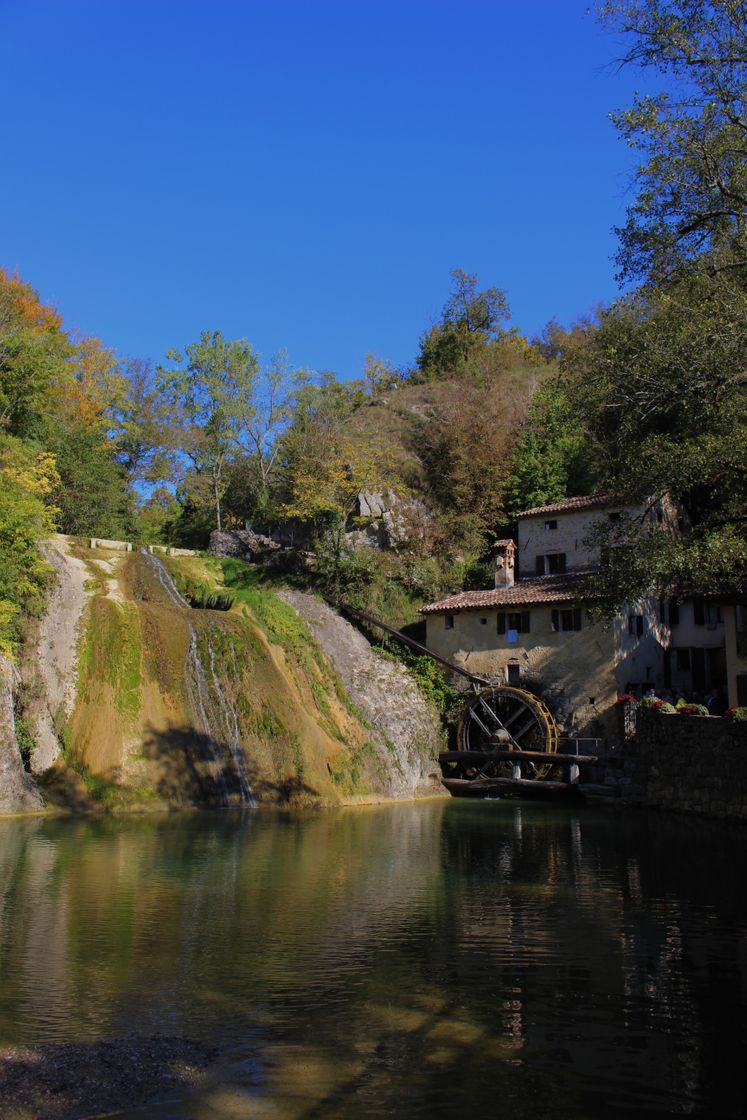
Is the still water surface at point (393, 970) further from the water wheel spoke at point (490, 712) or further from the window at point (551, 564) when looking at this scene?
the window at point (551, 564)

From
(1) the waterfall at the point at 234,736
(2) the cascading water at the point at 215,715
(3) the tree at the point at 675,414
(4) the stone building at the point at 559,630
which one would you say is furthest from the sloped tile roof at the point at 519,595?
(3) the tree at the point at 675,414

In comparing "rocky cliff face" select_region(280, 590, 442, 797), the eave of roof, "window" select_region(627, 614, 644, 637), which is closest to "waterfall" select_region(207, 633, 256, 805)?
"rocky cliff face" select_region(280, 590, 442, 797)

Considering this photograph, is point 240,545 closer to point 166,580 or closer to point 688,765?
point 166,580

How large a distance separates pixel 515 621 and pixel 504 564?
11.7ft

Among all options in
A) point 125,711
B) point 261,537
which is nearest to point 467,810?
point 125,711

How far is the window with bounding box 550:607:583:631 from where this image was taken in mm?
37219

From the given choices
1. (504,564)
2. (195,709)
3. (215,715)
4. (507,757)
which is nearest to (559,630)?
(504,564)

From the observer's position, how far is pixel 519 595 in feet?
127

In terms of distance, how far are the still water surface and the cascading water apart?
6.56 m

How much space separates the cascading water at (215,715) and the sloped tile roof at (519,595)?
11.5m

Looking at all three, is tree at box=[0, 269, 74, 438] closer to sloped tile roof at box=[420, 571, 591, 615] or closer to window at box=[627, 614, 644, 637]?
sloped tile roof at box=[420, 571, 591, 615]

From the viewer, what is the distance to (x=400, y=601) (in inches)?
1682

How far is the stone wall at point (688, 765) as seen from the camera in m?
28.0

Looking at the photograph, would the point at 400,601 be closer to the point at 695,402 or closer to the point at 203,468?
the point at 203,468
